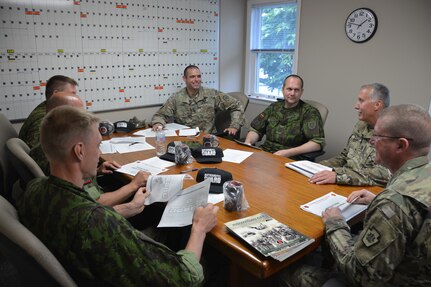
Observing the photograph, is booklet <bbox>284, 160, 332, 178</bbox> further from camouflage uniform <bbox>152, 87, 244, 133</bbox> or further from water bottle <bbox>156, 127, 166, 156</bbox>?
camouflage uniform <bbox>152, 87, 244, 133</bbox>

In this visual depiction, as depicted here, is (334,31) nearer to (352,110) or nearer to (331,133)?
(352,110)

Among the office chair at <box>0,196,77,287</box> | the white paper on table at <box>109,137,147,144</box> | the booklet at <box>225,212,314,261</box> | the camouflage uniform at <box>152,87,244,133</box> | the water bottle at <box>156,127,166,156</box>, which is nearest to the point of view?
the office chair at <box>0,196,77,287</box>

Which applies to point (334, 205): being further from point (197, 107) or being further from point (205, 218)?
point (197, 107)

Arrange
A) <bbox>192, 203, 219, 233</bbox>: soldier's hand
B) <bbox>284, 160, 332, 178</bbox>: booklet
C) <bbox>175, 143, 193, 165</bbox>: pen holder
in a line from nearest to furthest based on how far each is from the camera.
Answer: <bbox>192, 203, 219, 233</bbox>: soldier's hand
<bbox>284, 160, 332, 178</bbox>: booklet
<bbox>175, 143, 193, 165</bbox>: pen holder

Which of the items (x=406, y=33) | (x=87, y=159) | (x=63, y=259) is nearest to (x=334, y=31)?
(x=406, y=33)

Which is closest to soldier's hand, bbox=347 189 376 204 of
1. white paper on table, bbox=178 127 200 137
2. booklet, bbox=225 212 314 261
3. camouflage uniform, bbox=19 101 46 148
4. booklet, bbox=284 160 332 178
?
booklet, bbox=284 160 332 178

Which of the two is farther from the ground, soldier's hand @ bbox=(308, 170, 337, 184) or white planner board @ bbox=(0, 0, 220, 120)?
white planner board @ bbox=(0, 0, 220, 120)

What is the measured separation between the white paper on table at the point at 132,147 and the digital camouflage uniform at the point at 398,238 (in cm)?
174

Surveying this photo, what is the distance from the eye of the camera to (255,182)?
1.86 metres

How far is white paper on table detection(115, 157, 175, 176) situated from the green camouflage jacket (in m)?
1.24

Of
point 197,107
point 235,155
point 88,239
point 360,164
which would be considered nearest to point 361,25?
point 360,164

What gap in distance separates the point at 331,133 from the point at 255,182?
2.09 metres

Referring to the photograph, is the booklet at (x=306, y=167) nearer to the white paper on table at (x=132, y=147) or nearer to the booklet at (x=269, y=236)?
the booklet at (x=269, y=236)

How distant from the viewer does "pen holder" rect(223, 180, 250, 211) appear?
148 centimetres
